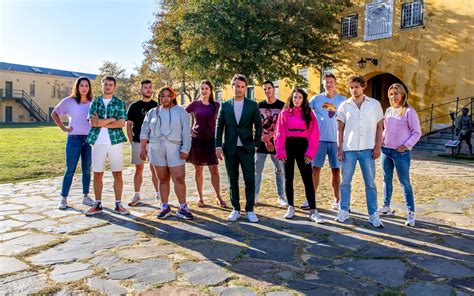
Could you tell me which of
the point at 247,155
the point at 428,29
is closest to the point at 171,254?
the point at 247,155

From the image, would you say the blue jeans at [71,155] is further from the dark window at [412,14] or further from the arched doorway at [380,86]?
the arched doorway at [380,86]

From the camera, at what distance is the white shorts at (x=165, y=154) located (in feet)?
16.4

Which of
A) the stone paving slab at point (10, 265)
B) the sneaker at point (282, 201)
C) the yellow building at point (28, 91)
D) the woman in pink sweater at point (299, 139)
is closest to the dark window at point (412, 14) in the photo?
the sneaker at point (282, 201)

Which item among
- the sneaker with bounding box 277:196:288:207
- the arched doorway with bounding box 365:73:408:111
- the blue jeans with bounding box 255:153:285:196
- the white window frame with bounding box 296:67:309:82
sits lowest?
the sneaker with bounding box 277:196:288:207

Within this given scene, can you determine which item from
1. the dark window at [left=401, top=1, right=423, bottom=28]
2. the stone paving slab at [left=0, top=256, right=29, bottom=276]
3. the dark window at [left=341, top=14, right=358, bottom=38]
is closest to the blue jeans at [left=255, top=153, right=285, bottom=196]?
the stone paving slab at [left=0, top=256, right=29, bottom=276]

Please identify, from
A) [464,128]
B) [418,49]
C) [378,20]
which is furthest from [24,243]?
[378,20]

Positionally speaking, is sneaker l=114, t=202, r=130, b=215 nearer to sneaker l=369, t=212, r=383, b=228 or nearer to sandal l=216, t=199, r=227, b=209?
sandal l=216, t=199, r=227, b=209

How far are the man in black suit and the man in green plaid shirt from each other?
1.32 meters

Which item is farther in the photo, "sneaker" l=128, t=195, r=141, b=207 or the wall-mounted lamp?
the wall-mounted lamp

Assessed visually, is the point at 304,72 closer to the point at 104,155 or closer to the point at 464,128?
the point at 464,128

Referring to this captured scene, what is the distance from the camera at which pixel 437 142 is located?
50.7ft

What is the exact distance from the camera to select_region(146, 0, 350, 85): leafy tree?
15.3 metres

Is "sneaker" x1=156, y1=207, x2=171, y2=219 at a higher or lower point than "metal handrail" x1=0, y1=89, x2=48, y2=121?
lower

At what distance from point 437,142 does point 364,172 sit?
40.5ft
